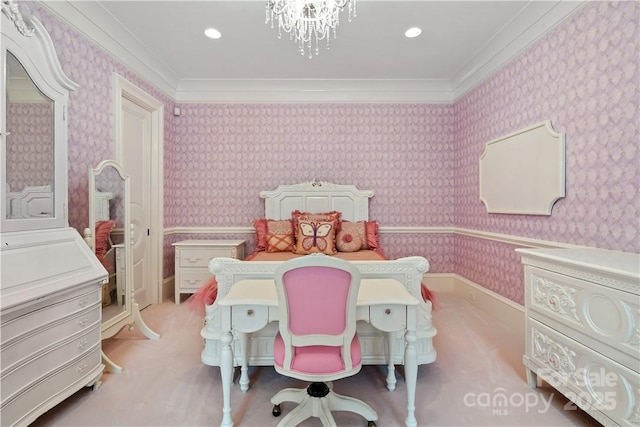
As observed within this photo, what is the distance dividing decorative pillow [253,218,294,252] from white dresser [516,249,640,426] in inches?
95.3

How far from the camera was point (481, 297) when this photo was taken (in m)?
3.40

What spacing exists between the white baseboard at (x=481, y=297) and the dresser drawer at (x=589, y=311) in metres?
1.09

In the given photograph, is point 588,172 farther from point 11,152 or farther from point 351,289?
point 11,152

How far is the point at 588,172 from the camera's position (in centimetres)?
209

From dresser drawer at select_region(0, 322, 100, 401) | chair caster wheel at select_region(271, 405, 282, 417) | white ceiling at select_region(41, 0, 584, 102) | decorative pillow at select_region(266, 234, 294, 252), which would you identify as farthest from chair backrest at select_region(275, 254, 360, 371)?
Answer: white ceiling at select_region(41, 0, 584, 102)

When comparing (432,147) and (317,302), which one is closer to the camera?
(317,302)

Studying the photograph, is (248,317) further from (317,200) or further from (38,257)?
(317,200)

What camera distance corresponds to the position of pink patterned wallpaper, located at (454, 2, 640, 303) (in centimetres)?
183

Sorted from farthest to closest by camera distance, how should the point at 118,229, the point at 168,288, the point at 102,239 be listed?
the point at 168,288, the point at 118,229, the point at 102,239

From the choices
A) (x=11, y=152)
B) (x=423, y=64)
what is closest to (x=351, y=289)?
(x=11, y=152)

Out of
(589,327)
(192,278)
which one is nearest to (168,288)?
(192,278)

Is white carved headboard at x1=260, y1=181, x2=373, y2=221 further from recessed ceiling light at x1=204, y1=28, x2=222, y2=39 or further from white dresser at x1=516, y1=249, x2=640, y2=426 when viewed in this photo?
white dresser at x1=516, y1=249, x2=640, y2=426

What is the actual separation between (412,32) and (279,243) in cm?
252

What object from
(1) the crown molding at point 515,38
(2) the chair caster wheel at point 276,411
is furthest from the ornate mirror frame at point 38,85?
(1) the crown molding at point 515,38
